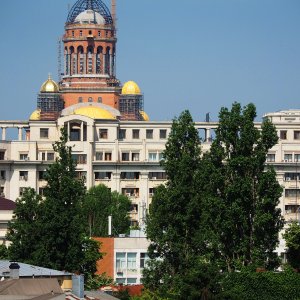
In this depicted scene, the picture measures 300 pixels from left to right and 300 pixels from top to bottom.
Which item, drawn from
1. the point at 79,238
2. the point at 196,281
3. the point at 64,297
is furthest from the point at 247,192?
the point at 64,297

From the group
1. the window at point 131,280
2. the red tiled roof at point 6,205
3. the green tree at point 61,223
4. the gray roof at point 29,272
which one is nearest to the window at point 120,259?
the window at point 131,280

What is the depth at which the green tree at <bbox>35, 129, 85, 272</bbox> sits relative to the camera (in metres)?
113

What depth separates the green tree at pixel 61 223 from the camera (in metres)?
113

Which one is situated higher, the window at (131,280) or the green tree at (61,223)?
the green tree at (61,223)

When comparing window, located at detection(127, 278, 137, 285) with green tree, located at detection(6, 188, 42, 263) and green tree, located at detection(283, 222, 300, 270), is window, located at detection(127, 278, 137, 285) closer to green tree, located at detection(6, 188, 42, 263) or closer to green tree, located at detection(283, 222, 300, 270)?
green tree, located at detection(283, 222, 300, 270)

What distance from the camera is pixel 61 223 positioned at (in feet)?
375

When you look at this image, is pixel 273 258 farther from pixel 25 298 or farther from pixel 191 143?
pixel 25 298

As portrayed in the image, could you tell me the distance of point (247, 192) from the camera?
110812mm

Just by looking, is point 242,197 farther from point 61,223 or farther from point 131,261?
point 131,261

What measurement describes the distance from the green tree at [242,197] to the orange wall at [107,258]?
2998 cm

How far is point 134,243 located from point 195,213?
3069 centimetres

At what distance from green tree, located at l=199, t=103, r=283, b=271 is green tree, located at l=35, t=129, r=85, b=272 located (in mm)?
7862

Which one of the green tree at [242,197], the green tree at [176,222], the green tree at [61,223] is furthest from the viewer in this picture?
the green tree at [61,223]

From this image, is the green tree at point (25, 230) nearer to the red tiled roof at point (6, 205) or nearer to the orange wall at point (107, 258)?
the orange wall at point (107, 258)
